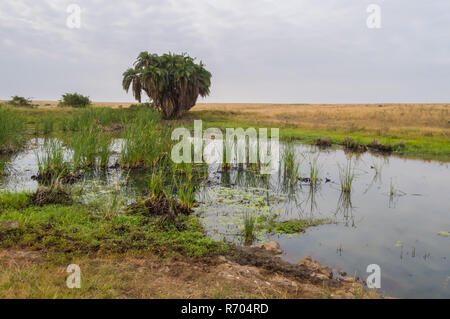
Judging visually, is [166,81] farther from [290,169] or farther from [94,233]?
[94,233]

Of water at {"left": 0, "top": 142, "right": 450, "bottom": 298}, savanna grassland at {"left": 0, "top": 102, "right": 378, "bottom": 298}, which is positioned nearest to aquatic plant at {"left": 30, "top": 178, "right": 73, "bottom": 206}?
savanna grassland at {"left": 0, "top": 102, "right": 378, "bottom": 298}

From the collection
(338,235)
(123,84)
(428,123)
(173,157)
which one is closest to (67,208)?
(173,157)

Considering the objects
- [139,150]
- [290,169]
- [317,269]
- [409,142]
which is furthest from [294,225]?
[409,142]

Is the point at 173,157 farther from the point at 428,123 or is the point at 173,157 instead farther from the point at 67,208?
the point at 428,123

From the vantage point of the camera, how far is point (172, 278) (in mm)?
3859

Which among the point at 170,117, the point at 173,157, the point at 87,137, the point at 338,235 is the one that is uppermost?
the point at 170,117

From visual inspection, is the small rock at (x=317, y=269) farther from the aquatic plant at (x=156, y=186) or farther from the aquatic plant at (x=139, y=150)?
the aquatic plant at (x=139, y=150)

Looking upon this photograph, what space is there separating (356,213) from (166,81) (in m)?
25.4

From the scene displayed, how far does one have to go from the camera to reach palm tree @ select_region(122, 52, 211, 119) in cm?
2897

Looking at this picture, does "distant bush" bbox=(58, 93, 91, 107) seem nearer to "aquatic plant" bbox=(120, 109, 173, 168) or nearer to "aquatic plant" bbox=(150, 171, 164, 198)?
"aquatic plant" bbox=(120, 109, 173, 168)

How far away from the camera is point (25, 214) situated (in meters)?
5.77

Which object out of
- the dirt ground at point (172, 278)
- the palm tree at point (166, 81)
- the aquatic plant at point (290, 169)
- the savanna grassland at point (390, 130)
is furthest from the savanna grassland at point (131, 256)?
the palm tree at point (166, 81)

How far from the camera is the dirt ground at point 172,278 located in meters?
3.34
